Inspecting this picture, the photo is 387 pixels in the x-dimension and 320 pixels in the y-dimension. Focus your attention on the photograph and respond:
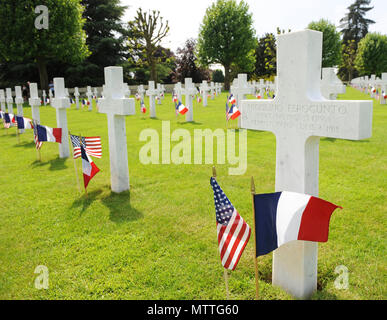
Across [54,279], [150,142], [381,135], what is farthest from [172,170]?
[381,135]

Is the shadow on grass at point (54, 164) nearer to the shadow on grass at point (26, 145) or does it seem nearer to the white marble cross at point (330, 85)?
the shadow on grass at point (26, 145)

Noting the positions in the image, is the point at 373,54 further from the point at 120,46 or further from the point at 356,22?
the point at 120,46

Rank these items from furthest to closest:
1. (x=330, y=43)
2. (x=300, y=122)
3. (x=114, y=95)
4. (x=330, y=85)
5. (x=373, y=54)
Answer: (x=373, y=54) < (x=330, y=43) < (x=330, y=85) < (x=114, y=95) < (x=300, y=122)

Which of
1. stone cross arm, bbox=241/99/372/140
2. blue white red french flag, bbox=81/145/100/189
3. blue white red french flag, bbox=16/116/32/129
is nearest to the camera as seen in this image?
stone cross arm, bbox=241/99/372/140

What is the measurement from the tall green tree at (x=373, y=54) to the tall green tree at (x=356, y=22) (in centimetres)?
1309

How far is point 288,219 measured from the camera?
252 centimetres

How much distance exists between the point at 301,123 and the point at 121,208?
3572 mm

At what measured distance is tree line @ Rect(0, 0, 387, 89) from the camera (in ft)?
101

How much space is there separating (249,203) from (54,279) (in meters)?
3.02

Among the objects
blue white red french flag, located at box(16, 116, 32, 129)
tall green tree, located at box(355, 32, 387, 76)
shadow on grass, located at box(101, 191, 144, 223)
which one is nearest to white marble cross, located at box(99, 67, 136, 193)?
shadow on grass, located at box(101, 191, 144, 223)
